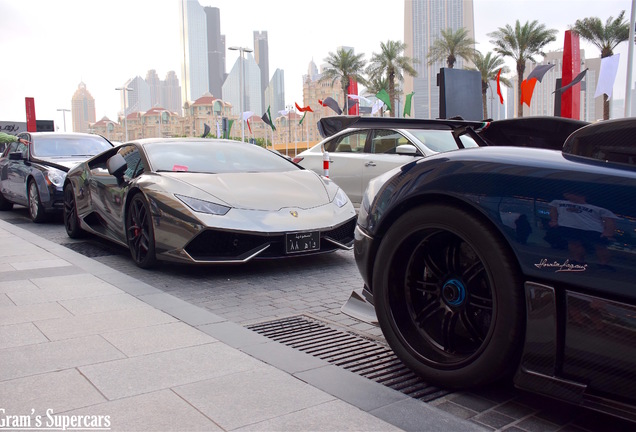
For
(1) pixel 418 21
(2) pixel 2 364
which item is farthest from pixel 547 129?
(1) pixel 418 21

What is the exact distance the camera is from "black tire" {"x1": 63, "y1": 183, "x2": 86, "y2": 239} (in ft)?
25.3

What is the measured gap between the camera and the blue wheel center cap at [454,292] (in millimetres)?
2594

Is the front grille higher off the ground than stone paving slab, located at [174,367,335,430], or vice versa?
the front grille

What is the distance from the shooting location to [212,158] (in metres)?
6.23

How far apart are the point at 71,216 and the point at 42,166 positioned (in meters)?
2.50

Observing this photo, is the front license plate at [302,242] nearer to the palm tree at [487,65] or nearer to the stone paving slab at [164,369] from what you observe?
the stone paving slab at [164,369]

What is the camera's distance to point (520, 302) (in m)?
2.28

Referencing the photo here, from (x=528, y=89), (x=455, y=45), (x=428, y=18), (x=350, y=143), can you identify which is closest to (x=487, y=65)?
(x=455, y=45)

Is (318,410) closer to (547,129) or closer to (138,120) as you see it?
(547,129)

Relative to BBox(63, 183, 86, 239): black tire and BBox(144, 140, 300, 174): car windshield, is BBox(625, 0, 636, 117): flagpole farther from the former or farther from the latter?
BBox(63, 183, 86, 239): black tire

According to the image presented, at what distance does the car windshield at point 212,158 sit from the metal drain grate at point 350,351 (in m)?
2.50

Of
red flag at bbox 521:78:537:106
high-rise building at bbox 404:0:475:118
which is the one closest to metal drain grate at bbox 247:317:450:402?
red flag at bbox 521:78:537:106

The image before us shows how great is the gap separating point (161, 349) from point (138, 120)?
14654 centimetres

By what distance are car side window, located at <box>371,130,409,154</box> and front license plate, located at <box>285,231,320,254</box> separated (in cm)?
441
